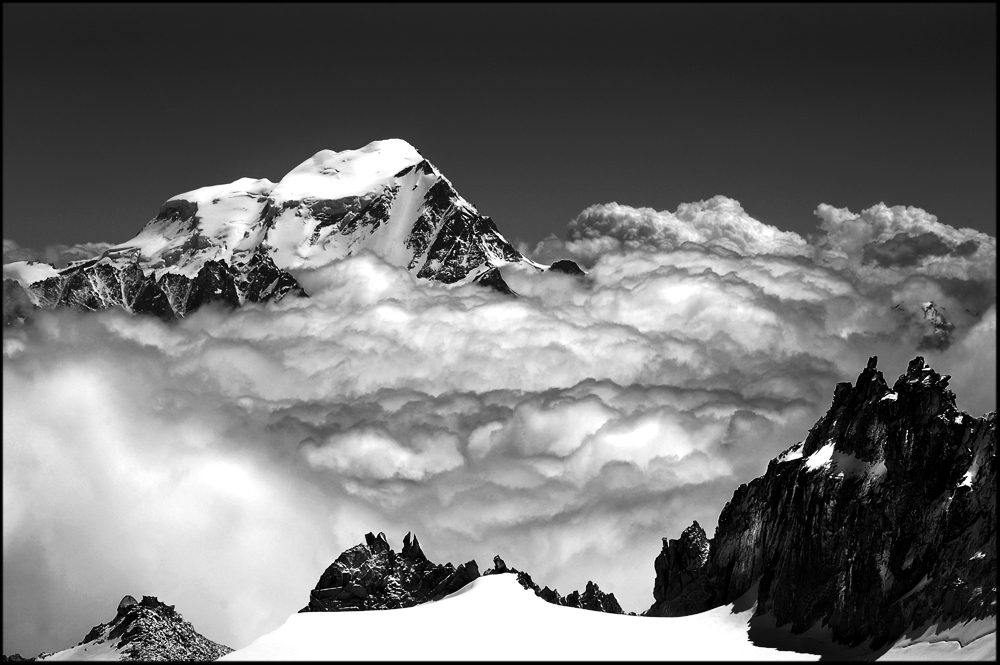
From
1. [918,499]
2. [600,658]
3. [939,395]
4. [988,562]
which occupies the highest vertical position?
[939,395]

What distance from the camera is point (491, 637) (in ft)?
586

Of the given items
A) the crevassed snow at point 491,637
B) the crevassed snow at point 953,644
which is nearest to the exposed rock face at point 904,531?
the crevassed snow at point 953,644

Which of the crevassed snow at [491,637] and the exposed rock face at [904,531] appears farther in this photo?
the exposed rock face at [904,531]

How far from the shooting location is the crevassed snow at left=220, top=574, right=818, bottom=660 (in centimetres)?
17125

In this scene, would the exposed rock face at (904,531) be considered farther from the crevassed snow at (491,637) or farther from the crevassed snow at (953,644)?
the crevassed snow at (491,637)

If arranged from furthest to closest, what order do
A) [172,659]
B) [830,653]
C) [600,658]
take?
[172,659], [830,653], [600,658]

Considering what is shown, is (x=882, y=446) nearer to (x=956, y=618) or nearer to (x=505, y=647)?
(x=956, y=618)

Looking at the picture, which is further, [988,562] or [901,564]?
[901,564]

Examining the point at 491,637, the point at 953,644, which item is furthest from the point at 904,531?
the point at 491,637

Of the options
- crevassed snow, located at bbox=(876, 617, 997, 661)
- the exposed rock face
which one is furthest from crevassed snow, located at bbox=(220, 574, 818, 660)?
crevassed snow, located at bbox=(876, 617, 997, 661)

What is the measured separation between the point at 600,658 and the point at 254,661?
45609 mm

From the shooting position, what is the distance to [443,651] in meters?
170

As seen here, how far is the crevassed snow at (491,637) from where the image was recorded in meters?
171

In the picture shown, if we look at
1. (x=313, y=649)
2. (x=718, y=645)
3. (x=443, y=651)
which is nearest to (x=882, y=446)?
(x=718, y=645)
